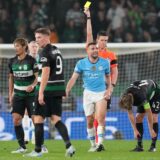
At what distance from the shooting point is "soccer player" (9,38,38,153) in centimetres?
1453

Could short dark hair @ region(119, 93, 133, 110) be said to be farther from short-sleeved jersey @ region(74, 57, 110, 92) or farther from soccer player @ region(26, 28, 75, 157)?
soccer player @ region(26, 28, 75, 157)

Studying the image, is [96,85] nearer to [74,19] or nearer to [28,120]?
[28,120]

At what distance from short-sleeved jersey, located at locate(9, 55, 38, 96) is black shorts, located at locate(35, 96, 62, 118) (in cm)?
145

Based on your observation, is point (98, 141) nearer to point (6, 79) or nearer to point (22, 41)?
point (22, 41)

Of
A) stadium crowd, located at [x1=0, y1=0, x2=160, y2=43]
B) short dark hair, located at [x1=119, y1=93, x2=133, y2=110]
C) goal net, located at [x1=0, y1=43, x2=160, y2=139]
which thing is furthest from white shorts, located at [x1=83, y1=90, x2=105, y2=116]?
stadium crowd, located at [x1=0, y1=0, x2=160, y2=43]

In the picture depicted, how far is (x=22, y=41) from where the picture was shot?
14406 millimetres

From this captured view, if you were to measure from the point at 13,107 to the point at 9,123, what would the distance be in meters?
5.52

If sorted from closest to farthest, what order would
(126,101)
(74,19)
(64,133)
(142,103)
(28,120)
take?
(64,133) → (126,101) → (142,103) → (28,120) → (74,19)

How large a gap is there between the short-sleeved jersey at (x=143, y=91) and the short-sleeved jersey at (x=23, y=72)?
1.83m

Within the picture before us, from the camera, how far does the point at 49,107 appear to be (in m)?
13.2

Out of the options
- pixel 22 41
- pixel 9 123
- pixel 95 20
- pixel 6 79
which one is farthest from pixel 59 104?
pixel 95 20

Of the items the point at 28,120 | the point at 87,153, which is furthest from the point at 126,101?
the point at 28,120

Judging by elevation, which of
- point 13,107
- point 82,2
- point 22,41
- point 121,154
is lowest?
point 121,154

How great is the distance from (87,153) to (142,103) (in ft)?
4.58
